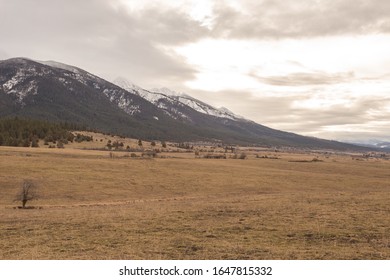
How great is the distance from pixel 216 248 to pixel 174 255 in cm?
286

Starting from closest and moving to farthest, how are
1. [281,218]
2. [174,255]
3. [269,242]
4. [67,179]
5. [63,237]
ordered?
[174,255], [269,242], [63,237], [281,218], [67,179]

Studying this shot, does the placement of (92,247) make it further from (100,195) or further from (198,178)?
(198,178)

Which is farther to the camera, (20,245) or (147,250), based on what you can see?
(20,245)

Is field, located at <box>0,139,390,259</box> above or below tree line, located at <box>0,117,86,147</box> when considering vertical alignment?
below

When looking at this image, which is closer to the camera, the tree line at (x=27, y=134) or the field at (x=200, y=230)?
the field at (x=200, y=230)

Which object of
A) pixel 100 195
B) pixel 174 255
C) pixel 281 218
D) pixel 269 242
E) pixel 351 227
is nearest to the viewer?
pixel 174 255

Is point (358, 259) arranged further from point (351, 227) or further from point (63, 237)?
point (63, 237)

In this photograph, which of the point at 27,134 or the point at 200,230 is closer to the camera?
the point at 200,230

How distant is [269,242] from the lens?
2333cm

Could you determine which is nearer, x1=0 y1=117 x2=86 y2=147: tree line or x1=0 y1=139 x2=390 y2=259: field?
x1=0 y1=139 x2=390 y2=259: field

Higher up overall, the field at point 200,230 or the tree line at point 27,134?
the tree line at point 27,134

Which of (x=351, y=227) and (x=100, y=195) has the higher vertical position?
(x=351, y=227)

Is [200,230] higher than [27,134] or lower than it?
lower
